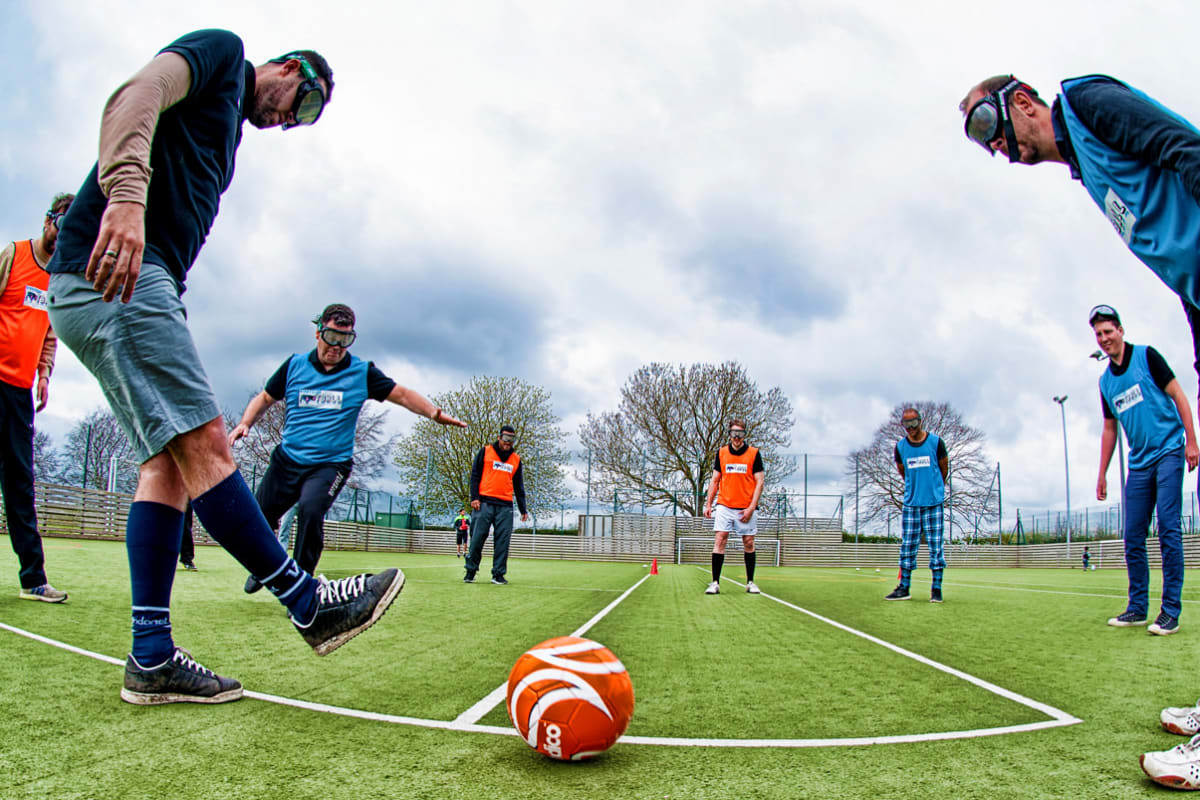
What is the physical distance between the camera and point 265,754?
1867 millimetres

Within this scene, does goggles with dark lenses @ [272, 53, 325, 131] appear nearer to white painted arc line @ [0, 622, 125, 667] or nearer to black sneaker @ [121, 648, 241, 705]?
black sneaker @ [121, 648, 241, 705]

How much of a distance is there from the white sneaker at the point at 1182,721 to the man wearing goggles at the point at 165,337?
2598mm

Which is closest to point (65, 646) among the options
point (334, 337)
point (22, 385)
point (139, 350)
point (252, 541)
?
point (252, 541)

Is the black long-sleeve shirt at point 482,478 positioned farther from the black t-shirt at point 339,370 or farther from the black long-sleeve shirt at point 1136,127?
the black long-sleeve shirt at point 1136,127

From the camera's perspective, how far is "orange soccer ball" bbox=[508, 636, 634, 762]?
190 cm

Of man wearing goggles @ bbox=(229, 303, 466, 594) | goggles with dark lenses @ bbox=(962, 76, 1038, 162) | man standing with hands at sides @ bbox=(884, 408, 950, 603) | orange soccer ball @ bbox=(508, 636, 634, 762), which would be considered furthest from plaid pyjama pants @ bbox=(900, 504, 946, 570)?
orange soccer ball @ bbox=(508, 636, 634, 762)

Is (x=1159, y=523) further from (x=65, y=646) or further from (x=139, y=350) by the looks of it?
(x=65, y=646)

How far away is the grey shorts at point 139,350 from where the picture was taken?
2180 millimetres

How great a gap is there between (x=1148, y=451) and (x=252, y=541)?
5837 mm

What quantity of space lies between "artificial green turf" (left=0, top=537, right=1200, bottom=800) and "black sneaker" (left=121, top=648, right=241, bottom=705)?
51 millimetres

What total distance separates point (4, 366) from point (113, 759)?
136 inches

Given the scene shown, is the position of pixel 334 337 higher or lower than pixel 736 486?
higher

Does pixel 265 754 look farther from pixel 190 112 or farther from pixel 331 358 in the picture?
pixel 331 358

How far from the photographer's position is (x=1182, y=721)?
7.41ft
